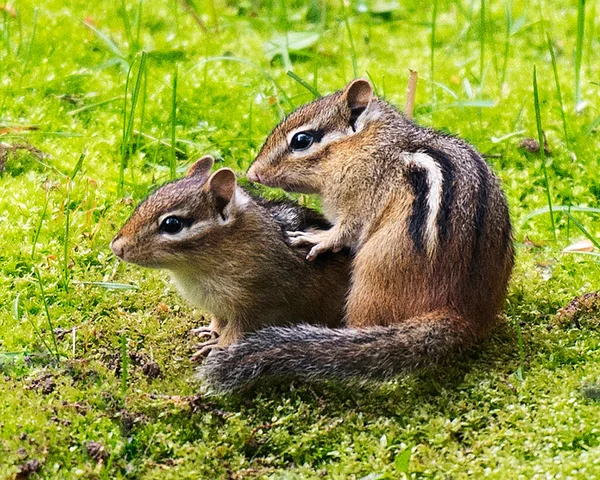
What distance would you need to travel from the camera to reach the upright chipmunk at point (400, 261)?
392 cm

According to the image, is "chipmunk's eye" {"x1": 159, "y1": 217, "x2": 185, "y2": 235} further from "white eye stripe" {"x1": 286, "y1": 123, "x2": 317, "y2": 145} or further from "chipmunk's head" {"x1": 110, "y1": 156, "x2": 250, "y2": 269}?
"white eye stripe" {"x1": 286, "y1": 123, "x2": 317, "y2": 145}

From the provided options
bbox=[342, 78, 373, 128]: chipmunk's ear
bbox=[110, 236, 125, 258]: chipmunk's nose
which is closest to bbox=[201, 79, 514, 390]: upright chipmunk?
bbox=[342, 78, 373, 128]: chipmunk's ear

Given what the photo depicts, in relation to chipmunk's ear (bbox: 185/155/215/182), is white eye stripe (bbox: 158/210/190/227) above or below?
below

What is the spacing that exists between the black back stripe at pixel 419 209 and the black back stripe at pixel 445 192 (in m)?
0.07

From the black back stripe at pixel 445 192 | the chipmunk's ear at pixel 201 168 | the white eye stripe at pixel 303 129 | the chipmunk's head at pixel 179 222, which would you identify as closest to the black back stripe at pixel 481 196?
the black back stripe at pixel 445 192

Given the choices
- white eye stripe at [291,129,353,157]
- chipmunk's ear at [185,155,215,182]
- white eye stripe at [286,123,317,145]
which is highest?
white eye stripe at [286,123,317,145]

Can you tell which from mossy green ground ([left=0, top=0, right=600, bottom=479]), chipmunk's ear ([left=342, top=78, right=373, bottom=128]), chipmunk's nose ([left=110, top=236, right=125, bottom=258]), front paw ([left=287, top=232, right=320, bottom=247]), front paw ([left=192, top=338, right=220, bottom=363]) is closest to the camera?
mossy green ground ([left=0, top=0, right=600, bottom=479])

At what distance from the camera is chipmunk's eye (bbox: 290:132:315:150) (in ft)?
15.4

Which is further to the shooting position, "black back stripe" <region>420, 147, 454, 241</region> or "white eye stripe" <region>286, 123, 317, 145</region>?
"white eye stripe" <region>286, 123, 317, 145</region>

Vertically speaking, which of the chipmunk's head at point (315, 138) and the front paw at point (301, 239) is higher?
the chipmunk's head at point (315, 138)

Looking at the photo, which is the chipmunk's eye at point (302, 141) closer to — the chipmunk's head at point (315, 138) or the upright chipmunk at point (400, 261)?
the chipmunk's head at point (315, 138)

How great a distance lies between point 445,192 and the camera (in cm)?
409

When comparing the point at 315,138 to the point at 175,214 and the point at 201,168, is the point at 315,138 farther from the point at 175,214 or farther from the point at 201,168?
the point at 175,214

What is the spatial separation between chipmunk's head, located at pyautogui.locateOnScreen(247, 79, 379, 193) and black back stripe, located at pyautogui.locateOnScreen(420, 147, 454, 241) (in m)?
0.52
